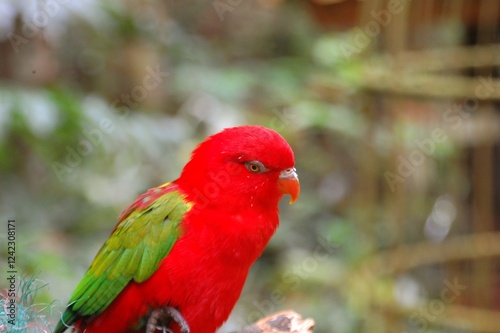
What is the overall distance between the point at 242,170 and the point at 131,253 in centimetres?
40

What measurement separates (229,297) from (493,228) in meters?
2.45

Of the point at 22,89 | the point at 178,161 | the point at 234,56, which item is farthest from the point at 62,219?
the point at 234,56

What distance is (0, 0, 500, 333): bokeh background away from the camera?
300 centimetres

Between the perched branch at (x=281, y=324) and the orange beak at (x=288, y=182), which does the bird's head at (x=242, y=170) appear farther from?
the perched branch at (x=281, y=324)

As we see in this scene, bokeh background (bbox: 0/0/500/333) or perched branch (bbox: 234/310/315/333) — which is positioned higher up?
bokeh background (bbox: 0/0/500/333)

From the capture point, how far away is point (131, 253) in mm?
1899

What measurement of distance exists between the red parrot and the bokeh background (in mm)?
595

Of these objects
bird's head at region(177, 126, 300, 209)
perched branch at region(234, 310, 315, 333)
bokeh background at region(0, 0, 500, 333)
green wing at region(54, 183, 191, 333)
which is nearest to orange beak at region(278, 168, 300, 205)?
bird's head at region(177, 126, 300, 209)

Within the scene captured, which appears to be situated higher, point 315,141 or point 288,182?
point 315,141

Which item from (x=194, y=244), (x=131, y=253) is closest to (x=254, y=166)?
(x=194, y=244)

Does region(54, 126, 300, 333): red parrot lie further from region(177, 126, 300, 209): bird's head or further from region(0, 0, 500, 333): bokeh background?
region(0, 0, 500, 333): bokeh background

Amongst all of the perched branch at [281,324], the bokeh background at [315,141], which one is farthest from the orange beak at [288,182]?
the bokeh background at [315,141]

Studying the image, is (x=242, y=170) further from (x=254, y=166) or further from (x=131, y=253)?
(x=131, y=253)

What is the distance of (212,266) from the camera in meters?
1.86
